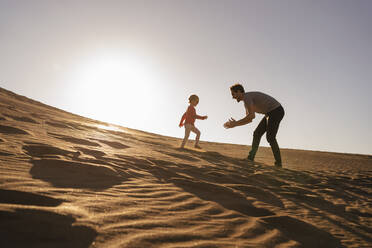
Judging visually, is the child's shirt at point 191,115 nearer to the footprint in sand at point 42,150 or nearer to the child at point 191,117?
the child at point 191,117

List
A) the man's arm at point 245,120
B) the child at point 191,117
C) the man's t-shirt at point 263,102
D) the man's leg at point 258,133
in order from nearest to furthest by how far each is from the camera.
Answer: the man's arm at point 245,120, the man's t-shirt at point 263,102, the man's leg at point 258,133, the child at point 191,117

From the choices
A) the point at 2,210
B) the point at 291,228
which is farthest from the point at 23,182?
the point at 291,228

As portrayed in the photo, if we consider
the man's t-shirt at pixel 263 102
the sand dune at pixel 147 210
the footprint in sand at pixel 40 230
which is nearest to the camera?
the footprint in sand at pixel 40 230

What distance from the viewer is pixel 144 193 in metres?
2.11

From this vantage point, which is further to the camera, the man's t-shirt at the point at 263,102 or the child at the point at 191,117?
the child at the point at 191,117

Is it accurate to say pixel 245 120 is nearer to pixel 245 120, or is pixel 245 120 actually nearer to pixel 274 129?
pixel 245 120

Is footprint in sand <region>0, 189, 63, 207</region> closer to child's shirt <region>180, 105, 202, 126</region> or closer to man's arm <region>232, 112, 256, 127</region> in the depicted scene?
man's arm <region>232, 112, 256, 127</region>

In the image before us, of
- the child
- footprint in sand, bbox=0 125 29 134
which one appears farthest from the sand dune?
the child

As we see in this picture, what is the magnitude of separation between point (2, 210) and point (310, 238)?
187 centimetres

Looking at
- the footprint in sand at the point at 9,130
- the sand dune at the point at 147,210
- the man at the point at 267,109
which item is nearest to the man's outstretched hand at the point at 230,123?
the man at the point at 267,109

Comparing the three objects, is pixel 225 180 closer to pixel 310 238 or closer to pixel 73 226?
pixel 310 238

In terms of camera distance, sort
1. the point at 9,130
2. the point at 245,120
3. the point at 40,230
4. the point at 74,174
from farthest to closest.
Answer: the point at 245,120, the point at 9,130, the point at 74,174, the point at 40,230

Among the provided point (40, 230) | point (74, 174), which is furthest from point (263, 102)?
point (40, 230)

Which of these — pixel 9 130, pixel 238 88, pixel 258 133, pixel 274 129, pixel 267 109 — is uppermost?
pixel 238 88
